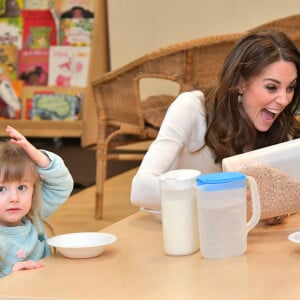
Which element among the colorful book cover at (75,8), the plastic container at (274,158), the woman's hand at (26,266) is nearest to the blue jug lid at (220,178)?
the plastic container at (274,158)

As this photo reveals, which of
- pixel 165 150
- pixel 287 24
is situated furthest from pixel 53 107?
pixel 165 150

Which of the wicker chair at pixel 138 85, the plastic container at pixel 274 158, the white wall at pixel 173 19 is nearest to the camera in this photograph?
the plastic container at pixel 274 158

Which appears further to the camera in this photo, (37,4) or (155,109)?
(37,4)

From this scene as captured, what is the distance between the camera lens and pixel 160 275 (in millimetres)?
1515

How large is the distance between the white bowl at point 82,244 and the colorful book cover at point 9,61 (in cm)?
485

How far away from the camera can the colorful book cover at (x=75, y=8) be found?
20.5ft

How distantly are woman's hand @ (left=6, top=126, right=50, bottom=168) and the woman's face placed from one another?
613mm

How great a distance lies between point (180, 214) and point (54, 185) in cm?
42

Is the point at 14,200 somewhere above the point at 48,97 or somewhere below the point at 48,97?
above

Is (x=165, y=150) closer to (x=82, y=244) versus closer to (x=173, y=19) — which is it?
(x=82, y=244)

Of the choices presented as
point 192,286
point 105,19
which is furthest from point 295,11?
point 192,286

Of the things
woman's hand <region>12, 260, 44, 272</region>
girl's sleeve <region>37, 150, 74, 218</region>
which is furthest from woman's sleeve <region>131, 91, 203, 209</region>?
woman's hand <region>12, 260, 44, 272</region>

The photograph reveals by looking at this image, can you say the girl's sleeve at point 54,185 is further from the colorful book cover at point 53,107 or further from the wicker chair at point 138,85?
the colorful book cover at point 53,107

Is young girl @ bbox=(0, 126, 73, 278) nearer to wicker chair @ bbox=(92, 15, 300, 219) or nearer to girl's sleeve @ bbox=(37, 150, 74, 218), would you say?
girl's sleeve @ bbox=(37, 150, 74, 218)
